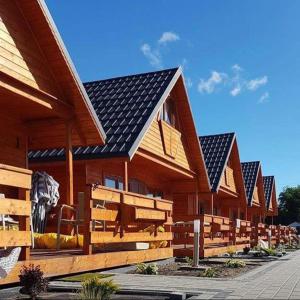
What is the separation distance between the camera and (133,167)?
18.8 meters

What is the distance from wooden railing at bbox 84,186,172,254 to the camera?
9.96 m

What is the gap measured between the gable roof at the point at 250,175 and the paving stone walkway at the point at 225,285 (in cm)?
2316

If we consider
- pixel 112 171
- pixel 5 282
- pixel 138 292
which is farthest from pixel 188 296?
pixel 112 171

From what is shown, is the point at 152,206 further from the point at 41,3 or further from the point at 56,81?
the point at 41,3

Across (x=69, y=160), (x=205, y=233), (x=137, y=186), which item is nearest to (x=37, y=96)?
(x=69, y=160)

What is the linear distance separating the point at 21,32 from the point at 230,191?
64.7ft

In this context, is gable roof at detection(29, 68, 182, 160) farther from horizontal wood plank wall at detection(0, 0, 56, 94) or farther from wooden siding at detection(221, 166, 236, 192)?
wooden siding at detection(221, 166, 236, 192)

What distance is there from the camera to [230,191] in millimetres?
28812

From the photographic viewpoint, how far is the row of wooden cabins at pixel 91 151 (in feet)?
32.3

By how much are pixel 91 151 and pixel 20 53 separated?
456 cm

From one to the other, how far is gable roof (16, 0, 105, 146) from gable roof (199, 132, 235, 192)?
12.8 m

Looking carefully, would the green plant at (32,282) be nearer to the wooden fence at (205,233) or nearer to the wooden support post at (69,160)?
the wooden support post at (69,160)

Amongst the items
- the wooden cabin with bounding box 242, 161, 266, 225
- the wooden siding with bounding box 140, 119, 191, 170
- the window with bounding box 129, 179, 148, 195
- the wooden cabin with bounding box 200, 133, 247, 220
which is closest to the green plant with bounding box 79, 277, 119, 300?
the wooden siding with bounding box 140, 119, 191, 170

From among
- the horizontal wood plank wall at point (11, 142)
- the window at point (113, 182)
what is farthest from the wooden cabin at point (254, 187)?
the horizontal wood plank wall at point (11, 142)
